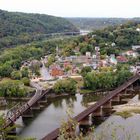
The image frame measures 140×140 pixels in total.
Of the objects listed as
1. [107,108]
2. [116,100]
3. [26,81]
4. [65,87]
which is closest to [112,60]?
[26,81]

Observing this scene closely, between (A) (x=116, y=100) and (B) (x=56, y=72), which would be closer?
(A) (x=116, y=100)

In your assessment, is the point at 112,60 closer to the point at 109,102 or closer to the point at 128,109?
the point at 109,102

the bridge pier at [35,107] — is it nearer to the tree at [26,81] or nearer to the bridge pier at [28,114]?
the bridge pier at [28,114]

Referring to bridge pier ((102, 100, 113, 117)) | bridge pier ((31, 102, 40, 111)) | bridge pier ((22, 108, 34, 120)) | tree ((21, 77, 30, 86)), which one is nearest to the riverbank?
bridge pier ((102, 100, 113, 117))

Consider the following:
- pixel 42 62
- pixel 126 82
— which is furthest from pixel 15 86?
pixel 42 62

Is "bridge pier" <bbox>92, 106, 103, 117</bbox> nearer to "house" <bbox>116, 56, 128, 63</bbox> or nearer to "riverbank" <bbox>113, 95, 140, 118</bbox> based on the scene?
"riverbank" <bbox>113, 95, 140, 118</bbox>

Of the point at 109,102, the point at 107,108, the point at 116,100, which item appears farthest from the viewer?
the point at 116,100
